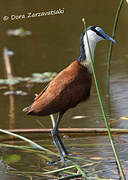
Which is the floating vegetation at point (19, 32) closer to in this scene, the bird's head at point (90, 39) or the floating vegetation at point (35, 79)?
the floating vegetation at point (35, 79)

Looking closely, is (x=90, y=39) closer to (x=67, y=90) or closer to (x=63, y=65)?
(x=67, y=90)

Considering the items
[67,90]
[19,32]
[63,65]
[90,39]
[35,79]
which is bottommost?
[67,90]

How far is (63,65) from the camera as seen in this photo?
6.94 m

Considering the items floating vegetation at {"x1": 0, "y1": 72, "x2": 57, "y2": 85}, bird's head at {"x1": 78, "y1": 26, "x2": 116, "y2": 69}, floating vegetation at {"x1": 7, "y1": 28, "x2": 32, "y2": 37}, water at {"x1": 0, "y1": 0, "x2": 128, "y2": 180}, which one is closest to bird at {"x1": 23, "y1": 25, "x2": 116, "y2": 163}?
bird's head at {"x1": 78, "y1": 26, "x2": 116, "y2": 69}

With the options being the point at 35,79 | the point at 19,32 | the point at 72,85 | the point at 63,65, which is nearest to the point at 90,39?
the point at 72,85

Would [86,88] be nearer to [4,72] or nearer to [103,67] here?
[103,67]

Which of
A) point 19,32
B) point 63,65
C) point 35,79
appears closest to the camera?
point 35,79

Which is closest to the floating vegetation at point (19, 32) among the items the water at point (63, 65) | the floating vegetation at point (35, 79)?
the water at point (63, 65)

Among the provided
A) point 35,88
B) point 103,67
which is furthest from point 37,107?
point 103,67

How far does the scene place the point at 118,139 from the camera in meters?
4.53

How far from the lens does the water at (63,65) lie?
4.32 metres

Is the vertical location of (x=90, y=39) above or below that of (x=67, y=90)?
above

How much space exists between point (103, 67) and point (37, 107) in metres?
2.65

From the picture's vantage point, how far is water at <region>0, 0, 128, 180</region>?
14.2ft
